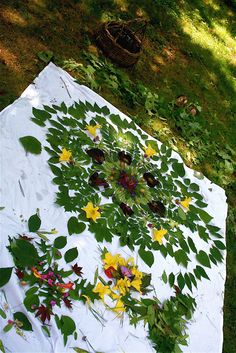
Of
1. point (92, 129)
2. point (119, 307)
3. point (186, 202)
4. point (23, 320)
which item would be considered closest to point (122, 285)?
point (119, 307)

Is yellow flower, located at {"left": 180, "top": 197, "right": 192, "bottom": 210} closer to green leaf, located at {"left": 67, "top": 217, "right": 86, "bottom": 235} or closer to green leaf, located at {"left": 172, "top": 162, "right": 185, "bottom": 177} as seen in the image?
green leaf, located at {"left": 172, "top": 162, "right": 185, "bottom": 177}

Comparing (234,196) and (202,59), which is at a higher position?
(202,59)

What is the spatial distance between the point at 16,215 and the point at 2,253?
0.27m

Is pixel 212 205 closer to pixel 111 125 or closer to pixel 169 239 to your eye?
pixel 169 239

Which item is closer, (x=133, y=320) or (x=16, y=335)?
(x=16, y=335)

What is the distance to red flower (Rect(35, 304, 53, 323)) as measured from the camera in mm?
1969

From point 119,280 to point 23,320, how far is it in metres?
0.63

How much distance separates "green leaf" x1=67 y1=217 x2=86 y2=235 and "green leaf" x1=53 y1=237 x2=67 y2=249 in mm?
81

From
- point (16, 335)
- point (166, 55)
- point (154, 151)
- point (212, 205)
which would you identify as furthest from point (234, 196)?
point (16, 335)

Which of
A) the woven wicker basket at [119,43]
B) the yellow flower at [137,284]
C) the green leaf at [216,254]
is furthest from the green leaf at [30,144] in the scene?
the woven wicker basket at [119,43]

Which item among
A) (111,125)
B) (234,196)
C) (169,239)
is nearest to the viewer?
(169,239)

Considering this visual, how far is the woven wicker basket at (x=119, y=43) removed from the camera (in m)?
3.97

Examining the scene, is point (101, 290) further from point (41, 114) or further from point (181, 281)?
point (41, 114)

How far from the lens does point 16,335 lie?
73.9 inches
